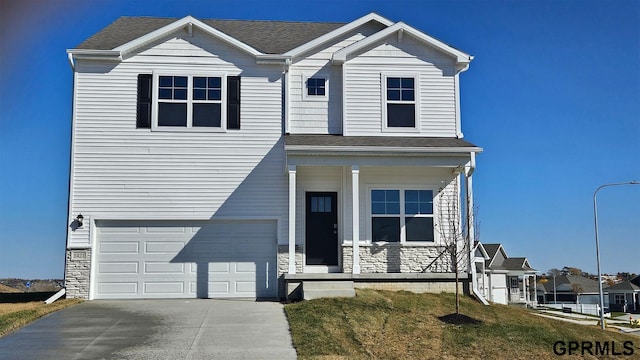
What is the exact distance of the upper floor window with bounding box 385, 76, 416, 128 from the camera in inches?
660

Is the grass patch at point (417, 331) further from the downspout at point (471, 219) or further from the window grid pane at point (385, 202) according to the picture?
the window grid pane at point (385, 202)

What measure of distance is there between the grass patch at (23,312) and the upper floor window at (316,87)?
792 centimetres

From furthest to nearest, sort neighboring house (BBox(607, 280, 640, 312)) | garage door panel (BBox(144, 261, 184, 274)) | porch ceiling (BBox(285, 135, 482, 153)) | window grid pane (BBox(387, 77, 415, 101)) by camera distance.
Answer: neighboring house (BBox(607, 280, 640, 312))
window grid pane (BBox(387, 77, 415, 101))
garage door panel (BBox(144, 261, 184, 274))
porch ceiling (BBox(285, 135, 482, 153))

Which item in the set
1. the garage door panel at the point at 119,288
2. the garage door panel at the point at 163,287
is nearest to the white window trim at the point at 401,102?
the garage door panel at the point at 163,287

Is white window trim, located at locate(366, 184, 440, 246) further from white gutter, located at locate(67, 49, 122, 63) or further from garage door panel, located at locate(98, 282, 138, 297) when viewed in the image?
white gutter, located at locate(67, 49, 122, 63)

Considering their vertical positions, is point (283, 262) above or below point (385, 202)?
below

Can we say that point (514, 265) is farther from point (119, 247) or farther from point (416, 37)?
point (119, 247)

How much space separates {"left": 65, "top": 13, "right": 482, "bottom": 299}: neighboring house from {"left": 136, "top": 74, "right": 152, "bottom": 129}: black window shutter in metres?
0.04

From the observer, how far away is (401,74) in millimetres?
16891

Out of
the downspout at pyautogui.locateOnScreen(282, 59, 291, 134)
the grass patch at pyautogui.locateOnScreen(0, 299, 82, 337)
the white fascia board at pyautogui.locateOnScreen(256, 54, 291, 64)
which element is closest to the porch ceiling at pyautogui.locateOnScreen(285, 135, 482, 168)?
the downspout at pyautogui.locateOnScreen(282, 59, 291, 134)

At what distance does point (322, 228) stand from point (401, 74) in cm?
467

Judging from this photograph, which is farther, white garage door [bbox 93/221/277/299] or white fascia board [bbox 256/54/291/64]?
white fascia board [bbox 256/54/291/64]

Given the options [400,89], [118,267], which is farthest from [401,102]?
[118,267]

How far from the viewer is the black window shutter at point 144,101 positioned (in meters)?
16.1
